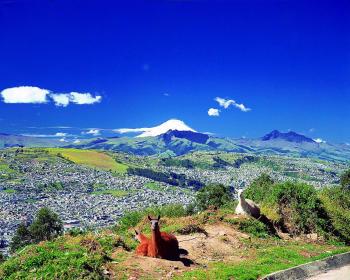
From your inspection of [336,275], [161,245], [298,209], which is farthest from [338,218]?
[161,245]

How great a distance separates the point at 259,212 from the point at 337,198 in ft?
39.5

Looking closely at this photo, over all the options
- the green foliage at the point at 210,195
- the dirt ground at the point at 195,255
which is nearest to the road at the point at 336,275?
the dirt ground at the point at 195,255

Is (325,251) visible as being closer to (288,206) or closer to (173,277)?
(288,206)

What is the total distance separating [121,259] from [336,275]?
11084mm

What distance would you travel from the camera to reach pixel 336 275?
22.9 m

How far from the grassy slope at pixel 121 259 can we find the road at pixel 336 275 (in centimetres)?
158

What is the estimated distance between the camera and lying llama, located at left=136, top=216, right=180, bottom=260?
880 inches

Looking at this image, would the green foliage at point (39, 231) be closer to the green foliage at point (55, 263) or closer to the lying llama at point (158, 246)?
the lying llama at point (158, 246)

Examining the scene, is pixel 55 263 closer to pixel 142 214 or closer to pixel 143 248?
pixel 143 248

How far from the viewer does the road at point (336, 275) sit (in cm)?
2217

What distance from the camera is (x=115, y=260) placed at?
817 inches

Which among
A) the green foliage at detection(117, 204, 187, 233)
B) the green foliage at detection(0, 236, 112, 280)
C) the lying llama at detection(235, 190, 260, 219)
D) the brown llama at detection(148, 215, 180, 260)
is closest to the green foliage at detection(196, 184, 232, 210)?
the green foliage at detection(117, 204, 187, 233)

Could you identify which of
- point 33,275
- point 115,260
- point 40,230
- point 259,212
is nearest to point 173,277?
point 115,260

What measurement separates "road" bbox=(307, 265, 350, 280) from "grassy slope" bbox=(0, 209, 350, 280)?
1580mm
